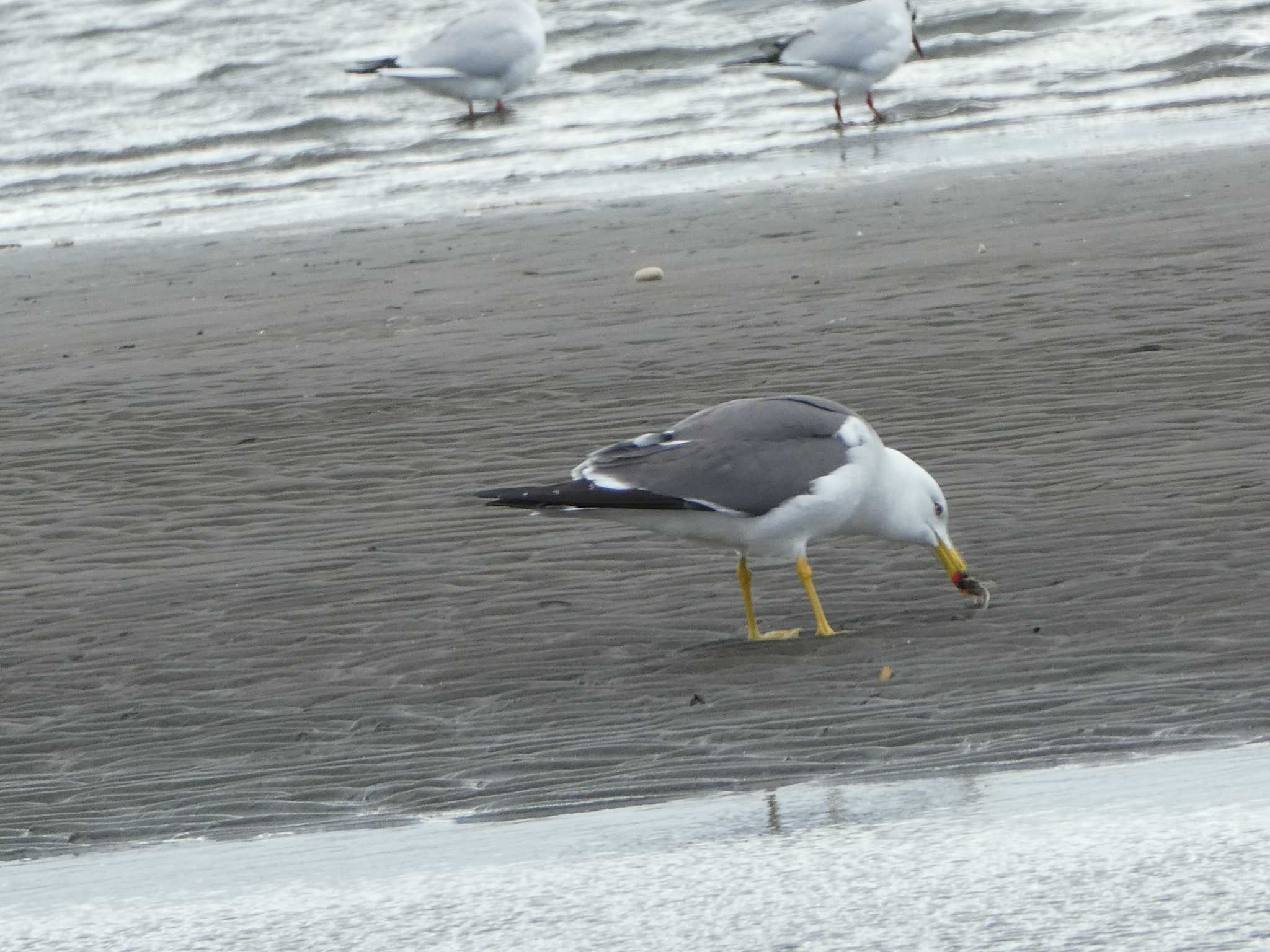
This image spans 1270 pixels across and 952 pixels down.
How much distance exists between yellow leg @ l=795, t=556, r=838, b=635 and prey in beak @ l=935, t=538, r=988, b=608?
0.39m

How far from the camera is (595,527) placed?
23.0 feet

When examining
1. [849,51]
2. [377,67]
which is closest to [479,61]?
[377,67]

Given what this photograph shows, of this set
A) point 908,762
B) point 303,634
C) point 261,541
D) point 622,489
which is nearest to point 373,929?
point 908,762

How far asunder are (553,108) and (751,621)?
55.9 feet

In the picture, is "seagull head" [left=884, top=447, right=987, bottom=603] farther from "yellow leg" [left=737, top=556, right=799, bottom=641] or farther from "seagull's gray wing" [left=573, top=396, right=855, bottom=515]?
"yellow leg" [left=737, top=556, right=799, bottom=641]

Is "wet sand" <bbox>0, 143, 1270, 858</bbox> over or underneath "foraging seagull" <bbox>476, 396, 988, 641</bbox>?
underneath

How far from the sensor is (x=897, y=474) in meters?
5.91

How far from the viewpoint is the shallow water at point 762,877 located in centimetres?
334

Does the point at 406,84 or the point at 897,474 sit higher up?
the point at 897,474

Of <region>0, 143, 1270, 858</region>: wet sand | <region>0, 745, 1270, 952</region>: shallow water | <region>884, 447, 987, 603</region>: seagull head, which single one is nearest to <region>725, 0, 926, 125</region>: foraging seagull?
<region>0, 143, 1270, 858</region>: wet sand

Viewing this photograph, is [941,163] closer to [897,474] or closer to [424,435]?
[424,435]

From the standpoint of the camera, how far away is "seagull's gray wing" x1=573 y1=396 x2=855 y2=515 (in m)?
5.70

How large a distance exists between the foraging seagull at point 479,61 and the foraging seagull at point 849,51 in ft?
10.1

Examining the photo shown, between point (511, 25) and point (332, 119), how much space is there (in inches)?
90.0
